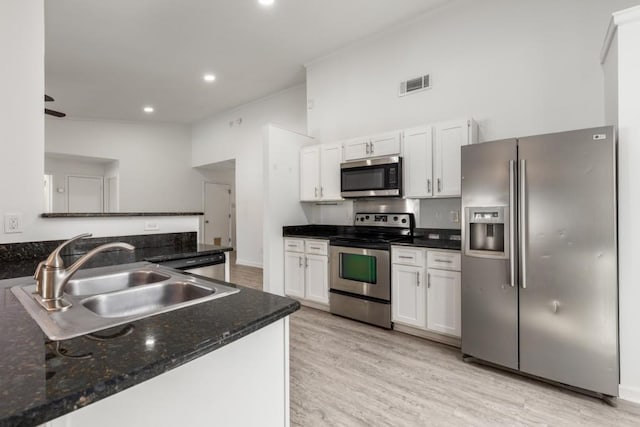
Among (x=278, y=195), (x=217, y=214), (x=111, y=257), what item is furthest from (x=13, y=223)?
(x=217, y=214)

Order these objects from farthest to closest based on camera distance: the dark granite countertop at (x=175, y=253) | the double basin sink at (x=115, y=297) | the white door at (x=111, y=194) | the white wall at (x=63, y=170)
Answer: the white door at (x=111, y=194)
the white wall at (x=63, y=170)
the dark granite countertop at (x=175, y=253)
the double basin sink at (x=115, y=297)

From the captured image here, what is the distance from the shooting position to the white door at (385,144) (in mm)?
3352

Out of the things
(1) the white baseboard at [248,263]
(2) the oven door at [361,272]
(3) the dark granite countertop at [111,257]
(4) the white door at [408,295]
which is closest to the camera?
(3) the dark granite countertop at [111,257]

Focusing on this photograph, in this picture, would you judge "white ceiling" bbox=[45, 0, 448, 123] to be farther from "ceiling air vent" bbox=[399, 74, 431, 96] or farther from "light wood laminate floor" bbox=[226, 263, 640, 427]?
"light wood laminate floor" bbox=[226, 263, 640, 427]

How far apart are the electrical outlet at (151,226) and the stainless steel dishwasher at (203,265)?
1.79 feet

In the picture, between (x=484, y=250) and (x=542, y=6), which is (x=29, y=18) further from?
(x=542, y=6)

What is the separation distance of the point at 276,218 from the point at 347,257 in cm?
113

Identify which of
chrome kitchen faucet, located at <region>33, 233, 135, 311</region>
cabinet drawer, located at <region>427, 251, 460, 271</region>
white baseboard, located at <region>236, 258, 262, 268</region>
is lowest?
white baseboard, located at <region>236, 258, 262, 268</region>

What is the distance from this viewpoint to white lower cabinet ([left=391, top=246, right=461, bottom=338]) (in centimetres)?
267

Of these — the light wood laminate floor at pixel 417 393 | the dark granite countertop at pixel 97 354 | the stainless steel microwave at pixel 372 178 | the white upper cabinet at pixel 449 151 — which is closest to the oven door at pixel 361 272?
the light wood laminate floor at pixel 417 393

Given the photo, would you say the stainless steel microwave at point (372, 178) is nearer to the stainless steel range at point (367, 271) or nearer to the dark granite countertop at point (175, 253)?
the stainless steel range at point (367, 271)

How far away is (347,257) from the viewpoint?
3385 mm

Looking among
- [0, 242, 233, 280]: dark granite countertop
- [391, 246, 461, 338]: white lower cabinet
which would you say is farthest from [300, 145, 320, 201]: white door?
[0, 242, 233, 280]: dark granite countertop

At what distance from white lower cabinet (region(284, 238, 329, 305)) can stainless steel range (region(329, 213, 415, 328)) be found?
13cm
